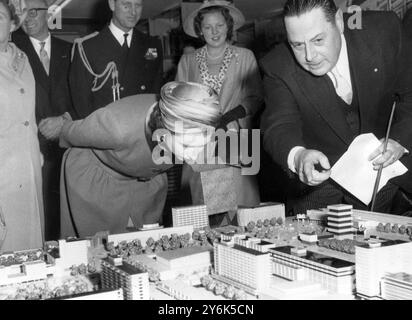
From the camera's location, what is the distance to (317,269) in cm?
210

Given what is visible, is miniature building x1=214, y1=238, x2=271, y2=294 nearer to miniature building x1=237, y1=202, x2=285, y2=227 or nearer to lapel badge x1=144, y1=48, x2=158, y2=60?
miniature building x1=237, y1=202, x2=285, y2=227

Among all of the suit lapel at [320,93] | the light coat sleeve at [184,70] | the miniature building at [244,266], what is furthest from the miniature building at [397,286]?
the light coat sleeve at [184,70]

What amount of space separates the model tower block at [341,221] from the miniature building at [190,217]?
0.85 meters

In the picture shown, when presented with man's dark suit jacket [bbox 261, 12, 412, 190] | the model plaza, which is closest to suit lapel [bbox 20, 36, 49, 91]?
the model plaza

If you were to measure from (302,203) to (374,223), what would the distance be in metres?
0.66

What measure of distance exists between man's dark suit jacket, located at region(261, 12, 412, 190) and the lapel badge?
1.32m

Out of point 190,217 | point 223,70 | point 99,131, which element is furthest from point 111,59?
point 190,217

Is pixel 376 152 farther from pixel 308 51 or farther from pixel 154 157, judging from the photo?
pixel 154 157

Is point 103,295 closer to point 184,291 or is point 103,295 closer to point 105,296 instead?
point 105,296

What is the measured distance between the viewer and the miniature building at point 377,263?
1.91 meters

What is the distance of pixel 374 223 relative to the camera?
9.97ft

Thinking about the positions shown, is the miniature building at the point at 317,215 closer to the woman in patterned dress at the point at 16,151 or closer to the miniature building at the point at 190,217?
the miniature building at the point at 190,217

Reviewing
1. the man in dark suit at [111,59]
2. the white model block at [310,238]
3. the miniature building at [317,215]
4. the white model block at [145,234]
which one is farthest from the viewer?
the man in dark suit at [111,59]
